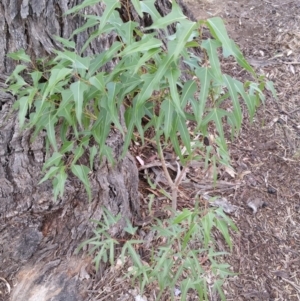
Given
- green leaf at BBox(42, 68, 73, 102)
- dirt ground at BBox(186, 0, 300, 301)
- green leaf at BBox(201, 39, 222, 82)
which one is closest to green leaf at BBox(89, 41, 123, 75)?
green leaf at BBox(42, 68, 73, 102)

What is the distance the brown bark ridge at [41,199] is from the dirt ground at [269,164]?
0.60m

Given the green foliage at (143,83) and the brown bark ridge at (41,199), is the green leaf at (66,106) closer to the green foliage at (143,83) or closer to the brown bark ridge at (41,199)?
the green foliage at (143,83)

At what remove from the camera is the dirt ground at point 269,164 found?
2.04 metres

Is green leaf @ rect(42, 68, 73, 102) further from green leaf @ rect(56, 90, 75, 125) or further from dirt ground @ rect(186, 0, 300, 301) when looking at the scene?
dirt ground @ rect(186, 0, 300, 301)

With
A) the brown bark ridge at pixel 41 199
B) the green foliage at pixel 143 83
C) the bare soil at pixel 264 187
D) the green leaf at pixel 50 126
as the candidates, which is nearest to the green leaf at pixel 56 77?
the green foliage at pixel 143 83

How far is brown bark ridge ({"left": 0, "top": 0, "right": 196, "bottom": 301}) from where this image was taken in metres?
1.54

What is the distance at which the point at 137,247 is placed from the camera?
1992 mm

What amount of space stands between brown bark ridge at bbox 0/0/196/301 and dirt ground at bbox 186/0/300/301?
0.60 metres

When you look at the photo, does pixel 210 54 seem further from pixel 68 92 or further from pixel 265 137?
pixel 265 137

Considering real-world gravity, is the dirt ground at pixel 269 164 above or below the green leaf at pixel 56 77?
below

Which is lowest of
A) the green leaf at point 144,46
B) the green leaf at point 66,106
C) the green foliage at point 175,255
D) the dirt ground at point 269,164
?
the dirt ground at point 269,164

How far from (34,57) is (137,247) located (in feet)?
3.20

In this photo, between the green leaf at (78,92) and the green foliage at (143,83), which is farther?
the green leaf at (78,92)

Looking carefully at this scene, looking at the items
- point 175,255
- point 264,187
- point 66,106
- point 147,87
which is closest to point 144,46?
point 147,87
